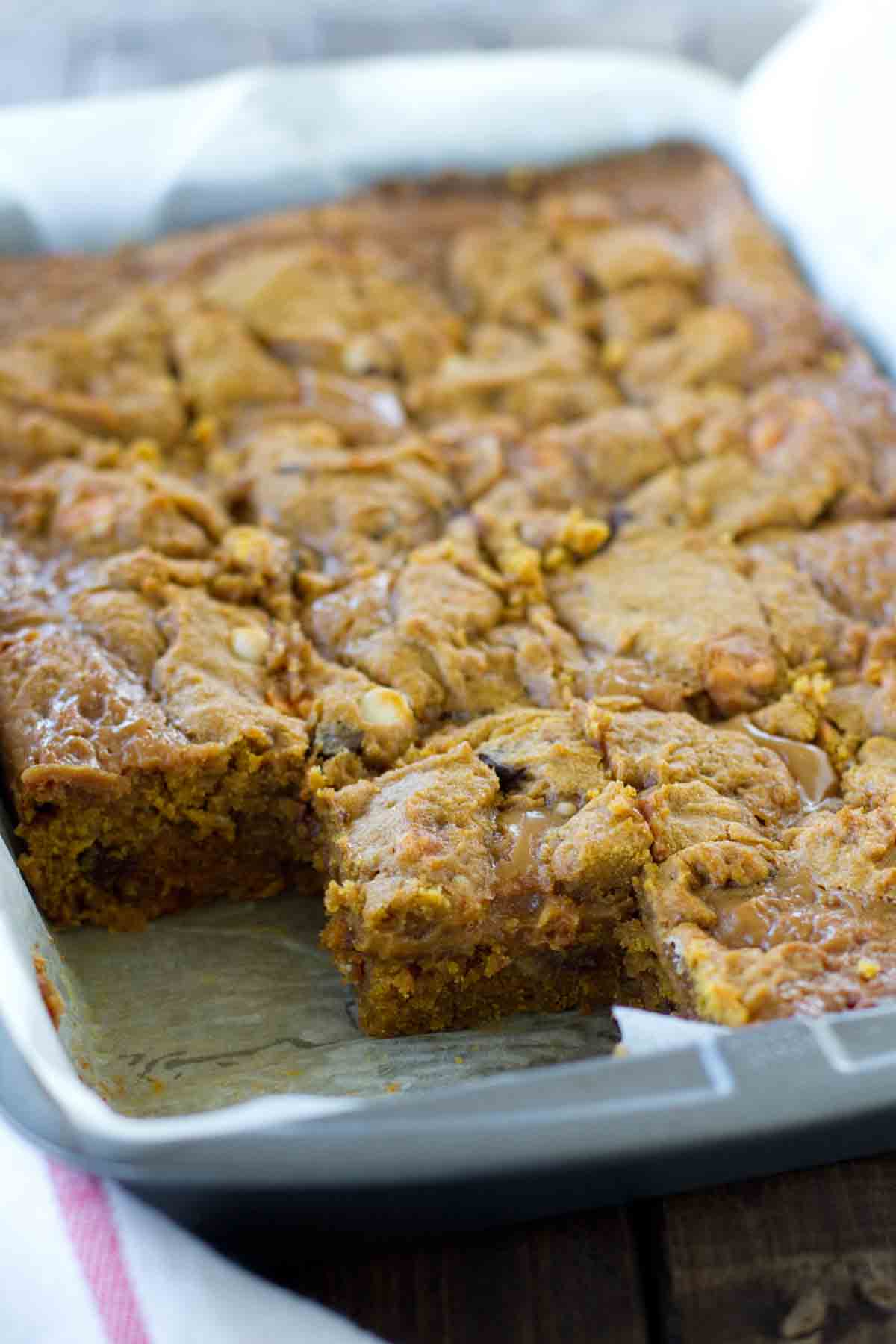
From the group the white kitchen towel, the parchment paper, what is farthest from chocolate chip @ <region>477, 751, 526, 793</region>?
the white kitchen towel

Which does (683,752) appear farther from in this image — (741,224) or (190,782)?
(741,224)

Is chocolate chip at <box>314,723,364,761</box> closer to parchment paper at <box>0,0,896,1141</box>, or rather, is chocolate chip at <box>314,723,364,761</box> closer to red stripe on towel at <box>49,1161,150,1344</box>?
parchment paper at <box>0,0,896,1141</box>

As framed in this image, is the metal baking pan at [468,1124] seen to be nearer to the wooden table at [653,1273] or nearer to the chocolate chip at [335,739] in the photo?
the wooden table at [653,1273]

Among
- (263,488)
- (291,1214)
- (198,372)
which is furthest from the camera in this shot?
(198,372)

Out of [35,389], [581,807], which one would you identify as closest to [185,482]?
[35,389]

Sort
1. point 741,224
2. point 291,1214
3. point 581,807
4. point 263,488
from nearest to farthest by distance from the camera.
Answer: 1. point 291,1214
2. point 581,807
3. point 263,488
4. point 741,224

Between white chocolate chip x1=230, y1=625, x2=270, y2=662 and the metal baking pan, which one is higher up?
white chocolate chip x1=230, y1=625, x2=270, y2=662
